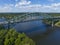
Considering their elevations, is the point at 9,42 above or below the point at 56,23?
above

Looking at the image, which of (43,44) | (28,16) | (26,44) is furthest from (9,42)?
(28,16)

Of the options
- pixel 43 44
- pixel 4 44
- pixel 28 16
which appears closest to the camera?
pixel 4 44

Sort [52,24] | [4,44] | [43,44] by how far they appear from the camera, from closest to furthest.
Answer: [4,44], [43,44], [52,24]

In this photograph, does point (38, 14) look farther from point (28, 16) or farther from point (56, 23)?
point (56, 23)

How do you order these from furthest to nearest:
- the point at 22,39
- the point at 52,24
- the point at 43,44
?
1. the point at 52,24
2. the point at 43,44
3. the point at 22,39

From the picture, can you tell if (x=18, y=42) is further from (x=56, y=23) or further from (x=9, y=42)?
(x=56, y=23)

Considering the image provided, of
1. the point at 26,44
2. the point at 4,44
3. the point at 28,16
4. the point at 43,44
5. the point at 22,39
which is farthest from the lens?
the point at 28,16

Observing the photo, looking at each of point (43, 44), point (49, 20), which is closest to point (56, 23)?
point (49, 20)

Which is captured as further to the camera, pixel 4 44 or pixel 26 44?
pixel 4 44

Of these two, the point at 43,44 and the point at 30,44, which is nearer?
the point at 30,44
